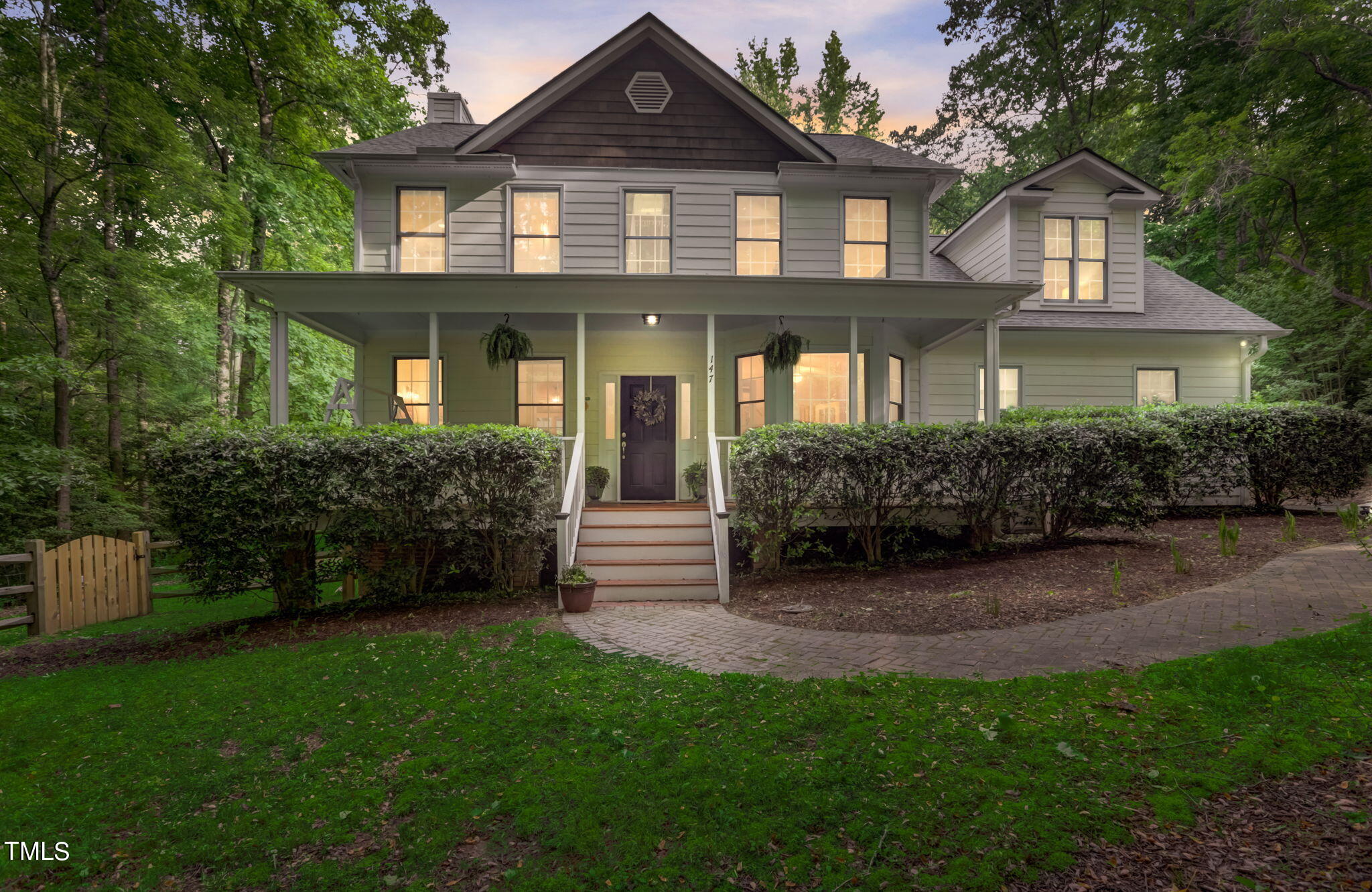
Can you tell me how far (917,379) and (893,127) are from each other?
73.7ft

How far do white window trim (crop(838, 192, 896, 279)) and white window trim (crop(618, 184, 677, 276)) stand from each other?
3240mm

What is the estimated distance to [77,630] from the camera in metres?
7.83

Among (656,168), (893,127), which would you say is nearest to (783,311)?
(656,168)

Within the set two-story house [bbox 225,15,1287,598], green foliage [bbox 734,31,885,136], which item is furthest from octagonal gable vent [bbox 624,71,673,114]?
green foliage [bbox 734,31,885,136]

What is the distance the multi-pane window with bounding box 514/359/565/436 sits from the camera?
12.0m

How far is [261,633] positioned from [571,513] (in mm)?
3637

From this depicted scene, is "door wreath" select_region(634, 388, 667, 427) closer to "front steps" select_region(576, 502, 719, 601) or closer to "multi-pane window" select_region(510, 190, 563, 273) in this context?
"front steps" select_region(576, 502, 719, 601)

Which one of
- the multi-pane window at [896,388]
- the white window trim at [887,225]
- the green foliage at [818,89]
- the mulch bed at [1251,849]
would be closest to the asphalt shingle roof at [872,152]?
the white window trim at [887,225]

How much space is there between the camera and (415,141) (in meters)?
12.0

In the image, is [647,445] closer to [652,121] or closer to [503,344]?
[503,344]

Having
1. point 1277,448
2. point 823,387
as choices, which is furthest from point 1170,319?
point 823,387

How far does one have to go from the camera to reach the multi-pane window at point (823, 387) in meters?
11.2

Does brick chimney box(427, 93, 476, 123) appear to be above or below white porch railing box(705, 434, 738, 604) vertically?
above

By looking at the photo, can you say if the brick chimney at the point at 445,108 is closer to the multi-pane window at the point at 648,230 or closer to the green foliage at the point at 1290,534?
the multi-pane window at the point at 648,230
